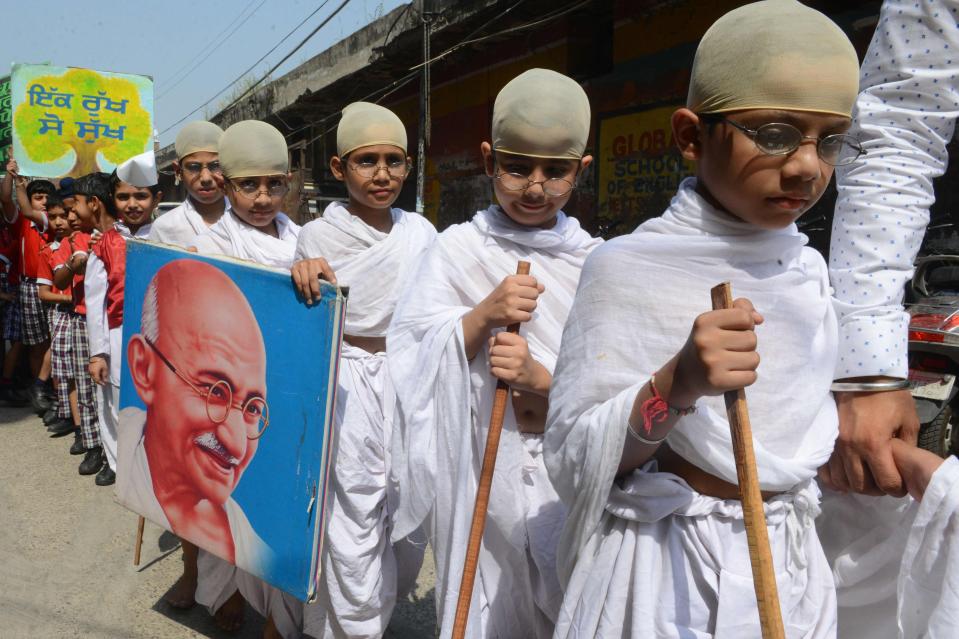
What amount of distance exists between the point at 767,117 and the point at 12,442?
7.02 meters

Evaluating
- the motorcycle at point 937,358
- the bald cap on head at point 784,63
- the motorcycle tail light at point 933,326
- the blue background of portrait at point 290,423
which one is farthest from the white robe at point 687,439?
the motorcycle tail light at point 933,326

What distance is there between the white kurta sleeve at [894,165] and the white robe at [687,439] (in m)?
0.22

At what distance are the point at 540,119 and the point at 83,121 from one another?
25.9ft

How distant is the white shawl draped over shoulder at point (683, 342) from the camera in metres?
1.56

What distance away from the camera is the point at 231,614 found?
356 cm

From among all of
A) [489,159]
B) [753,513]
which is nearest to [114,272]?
[489,159]

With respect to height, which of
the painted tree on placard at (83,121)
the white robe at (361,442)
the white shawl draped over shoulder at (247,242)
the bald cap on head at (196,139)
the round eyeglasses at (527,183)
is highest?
the painted tree on placard at (83,121)

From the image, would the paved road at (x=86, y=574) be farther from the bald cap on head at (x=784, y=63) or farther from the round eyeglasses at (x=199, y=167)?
the bald cap on head at (x=784, y=63)

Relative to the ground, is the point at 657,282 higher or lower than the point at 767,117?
lower

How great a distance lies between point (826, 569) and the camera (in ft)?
5.45

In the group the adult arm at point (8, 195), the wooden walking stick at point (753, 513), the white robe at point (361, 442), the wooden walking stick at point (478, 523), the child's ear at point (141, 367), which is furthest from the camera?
the adult arm at point (8, 195)

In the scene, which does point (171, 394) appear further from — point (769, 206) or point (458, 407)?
point (769, 206)

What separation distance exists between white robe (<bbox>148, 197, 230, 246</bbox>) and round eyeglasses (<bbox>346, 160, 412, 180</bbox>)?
114cm

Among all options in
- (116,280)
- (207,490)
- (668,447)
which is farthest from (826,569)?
(116,280)
